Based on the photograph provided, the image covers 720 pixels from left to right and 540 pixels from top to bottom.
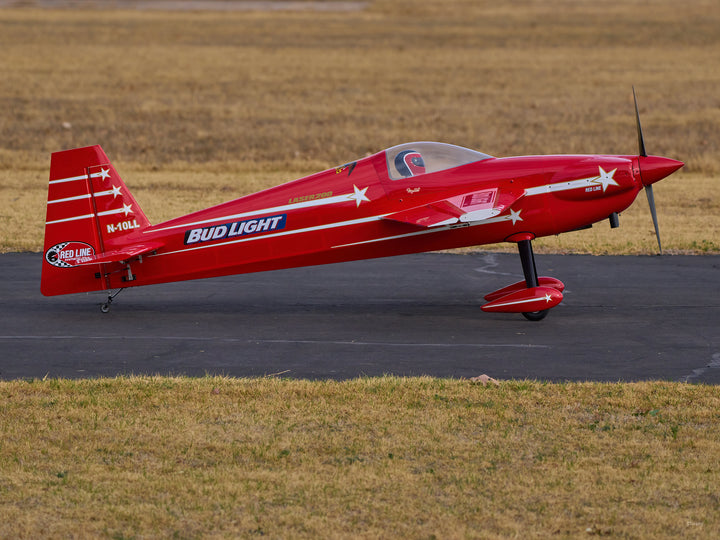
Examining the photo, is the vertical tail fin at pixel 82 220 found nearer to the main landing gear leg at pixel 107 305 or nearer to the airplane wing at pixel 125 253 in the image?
the airplane wing at pixel 125 253

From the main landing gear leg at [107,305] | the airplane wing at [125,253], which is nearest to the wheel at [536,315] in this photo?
the airplane wing at [125,253]

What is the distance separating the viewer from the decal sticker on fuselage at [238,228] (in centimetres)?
1426

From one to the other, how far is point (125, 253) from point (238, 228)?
62.8 inches

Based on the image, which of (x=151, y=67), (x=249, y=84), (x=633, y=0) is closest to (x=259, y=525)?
(x=249, y=84)

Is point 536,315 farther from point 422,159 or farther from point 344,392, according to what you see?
point 344,392

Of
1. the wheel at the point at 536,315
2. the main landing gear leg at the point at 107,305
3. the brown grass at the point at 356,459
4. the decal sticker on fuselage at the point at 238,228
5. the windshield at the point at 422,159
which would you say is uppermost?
the windshield at the point at 422,159

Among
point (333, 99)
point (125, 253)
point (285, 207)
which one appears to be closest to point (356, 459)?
point (285, 207)

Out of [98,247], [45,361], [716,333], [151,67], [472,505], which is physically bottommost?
[716,333]

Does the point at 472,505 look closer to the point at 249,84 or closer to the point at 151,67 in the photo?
the point at 249,84

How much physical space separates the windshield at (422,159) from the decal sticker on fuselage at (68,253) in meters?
4.42

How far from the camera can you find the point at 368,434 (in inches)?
375

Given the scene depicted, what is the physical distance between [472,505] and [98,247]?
8.31 metres

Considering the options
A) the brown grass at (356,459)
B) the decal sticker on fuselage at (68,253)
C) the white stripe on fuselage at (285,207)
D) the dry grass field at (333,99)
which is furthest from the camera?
the dry grass field at (333,99)

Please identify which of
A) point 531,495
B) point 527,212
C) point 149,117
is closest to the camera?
point 531,495
